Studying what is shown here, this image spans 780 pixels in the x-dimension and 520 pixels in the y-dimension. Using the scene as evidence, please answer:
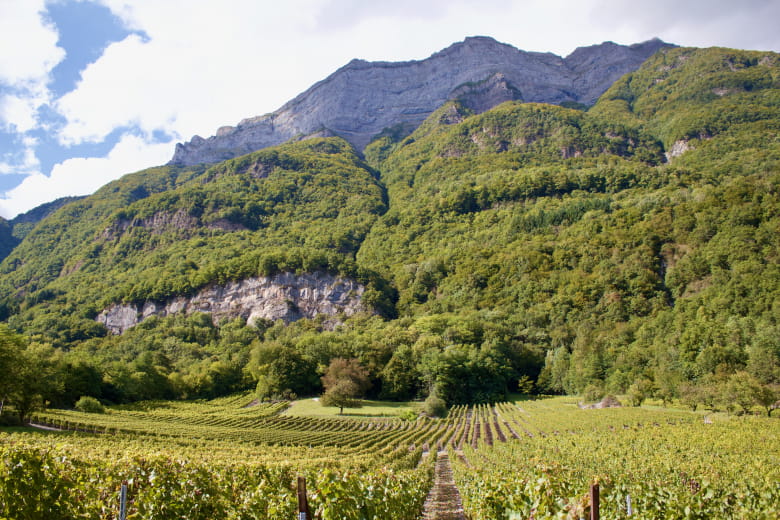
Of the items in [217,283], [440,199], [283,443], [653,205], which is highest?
[440,199]

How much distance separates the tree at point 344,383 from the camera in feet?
248

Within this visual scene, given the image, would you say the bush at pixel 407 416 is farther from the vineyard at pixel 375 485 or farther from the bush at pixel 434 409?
the vineyard at pixel 375 485

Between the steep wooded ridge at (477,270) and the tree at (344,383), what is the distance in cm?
553

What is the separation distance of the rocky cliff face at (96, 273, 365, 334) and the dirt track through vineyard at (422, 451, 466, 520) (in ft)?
331

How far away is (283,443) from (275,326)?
84.1 meters

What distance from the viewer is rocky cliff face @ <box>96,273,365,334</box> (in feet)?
430

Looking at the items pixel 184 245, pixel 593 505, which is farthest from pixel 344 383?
pixel 184 245

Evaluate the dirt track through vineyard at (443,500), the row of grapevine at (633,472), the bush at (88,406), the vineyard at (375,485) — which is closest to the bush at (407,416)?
the row of grapevine at (633,472)

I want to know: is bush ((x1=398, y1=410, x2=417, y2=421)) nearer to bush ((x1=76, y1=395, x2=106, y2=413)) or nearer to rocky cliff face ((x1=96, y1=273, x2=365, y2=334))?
bush ((x1=76, y1=395, x2=106, y2=413))

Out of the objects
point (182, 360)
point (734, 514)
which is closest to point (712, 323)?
point (734, 514)

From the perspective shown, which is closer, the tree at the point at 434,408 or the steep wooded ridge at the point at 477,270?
the tree at the point at 434,408

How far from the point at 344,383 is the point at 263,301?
2483 inches

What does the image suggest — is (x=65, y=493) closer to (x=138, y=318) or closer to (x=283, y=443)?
(x=283, y=443)

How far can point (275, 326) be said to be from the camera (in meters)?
123
